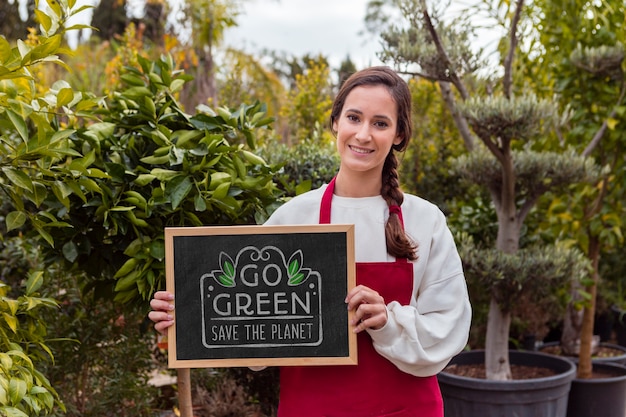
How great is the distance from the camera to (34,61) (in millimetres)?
1769

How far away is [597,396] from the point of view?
12.9 ft

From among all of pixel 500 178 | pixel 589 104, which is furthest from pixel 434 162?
pixel 589 104

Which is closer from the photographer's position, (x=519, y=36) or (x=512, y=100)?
(x=512, y=100)

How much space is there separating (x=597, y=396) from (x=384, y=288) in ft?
9.20

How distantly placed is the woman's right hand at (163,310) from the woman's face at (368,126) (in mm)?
577

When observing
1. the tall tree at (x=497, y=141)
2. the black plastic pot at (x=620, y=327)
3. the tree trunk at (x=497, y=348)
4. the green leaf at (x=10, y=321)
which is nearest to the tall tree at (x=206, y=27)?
the black plastic pot at (x=620, y=327)

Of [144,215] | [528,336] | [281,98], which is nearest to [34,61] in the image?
[144,215]

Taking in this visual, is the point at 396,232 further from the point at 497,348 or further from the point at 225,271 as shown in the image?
the point at 497,348

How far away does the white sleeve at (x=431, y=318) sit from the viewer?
64.5 inches

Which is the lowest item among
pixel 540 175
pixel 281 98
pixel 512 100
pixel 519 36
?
pixel 540 175

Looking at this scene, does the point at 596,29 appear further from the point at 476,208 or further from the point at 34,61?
the point at 34,61

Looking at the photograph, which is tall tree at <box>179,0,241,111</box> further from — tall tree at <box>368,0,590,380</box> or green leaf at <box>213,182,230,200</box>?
green leaf at <box>213,182,230,200</box>

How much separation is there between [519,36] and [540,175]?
78 cm

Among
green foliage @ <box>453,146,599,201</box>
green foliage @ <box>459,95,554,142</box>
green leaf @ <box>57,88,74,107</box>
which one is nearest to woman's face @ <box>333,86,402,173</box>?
green leaf @ <box>57,88,74,107</box>
